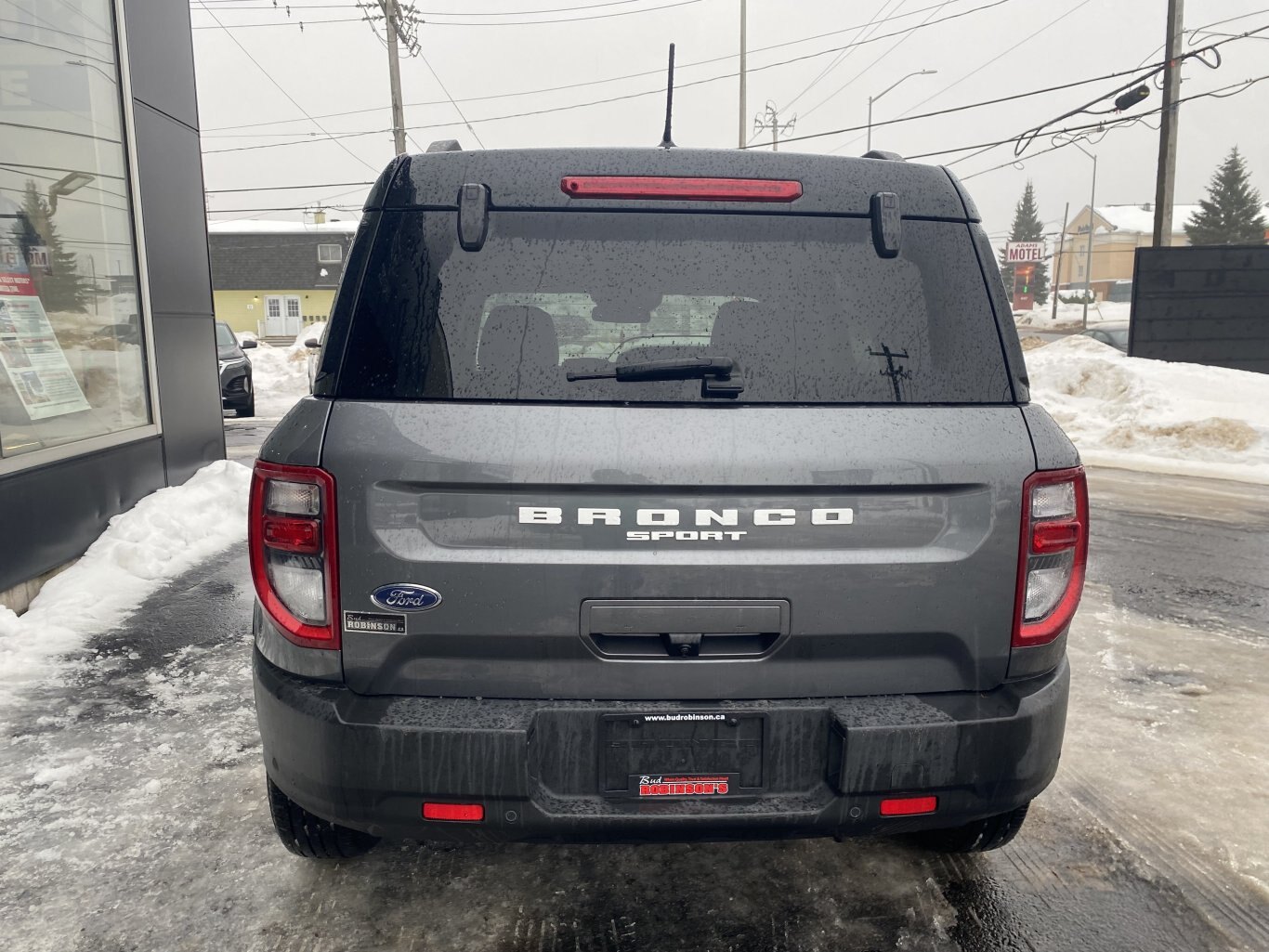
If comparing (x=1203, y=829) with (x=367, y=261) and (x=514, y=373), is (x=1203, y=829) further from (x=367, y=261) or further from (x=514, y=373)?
(x=367, y=261)

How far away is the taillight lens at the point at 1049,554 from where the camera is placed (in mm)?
2168

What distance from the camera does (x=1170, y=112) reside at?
59.1ft

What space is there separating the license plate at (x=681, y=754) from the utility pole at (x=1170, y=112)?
19306 millimetres

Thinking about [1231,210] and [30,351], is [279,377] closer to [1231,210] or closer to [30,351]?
[30,351]

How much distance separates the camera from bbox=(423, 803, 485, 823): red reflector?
6.84 feet

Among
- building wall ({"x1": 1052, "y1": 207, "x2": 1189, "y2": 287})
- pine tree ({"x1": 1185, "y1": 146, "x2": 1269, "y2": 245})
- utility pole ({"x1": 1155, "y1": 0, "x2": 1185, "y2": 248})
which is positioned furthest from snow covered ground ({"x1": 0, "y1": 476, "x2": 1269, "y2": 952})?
building wall ({"x1": 1052, "y1": 207, "x2": 1189, "y2": 287})

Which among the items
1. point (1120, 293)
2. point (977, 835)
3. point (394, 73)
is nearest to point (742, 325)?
point (977, 835)

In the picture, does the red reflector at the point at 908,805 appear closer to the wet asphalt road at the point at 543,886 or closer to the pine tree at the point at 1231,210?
the wet asphalt road at the point at 543,886

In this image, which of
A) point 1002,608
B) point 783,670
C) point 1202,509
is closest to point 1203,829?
point 1002,608

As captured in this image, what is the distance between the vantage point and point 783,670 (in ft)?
6.98

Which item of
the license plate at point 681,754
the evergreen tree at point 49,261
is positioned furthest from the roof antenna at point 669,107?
the evergreen tree at point 49,261

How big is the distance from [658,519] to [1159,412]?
44.7 ft

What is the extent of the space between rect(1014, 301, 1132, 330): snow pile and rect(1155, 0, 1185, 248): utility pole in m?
44.5

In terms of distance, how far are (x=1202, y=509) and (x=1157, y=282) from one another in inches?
370
